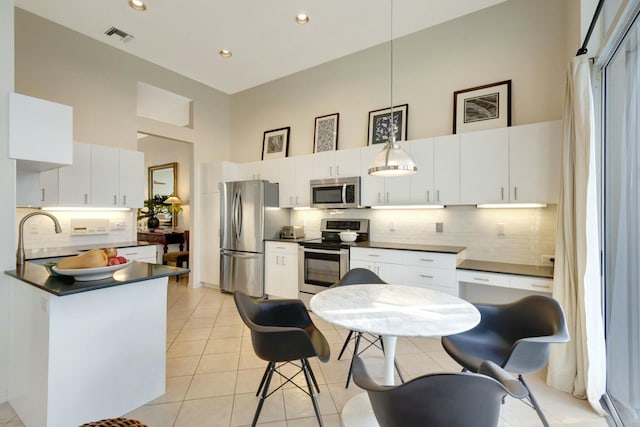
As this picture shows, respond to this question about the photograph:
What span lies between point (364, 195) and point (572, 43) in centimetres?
242

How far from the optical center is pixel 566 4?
9.70 ft

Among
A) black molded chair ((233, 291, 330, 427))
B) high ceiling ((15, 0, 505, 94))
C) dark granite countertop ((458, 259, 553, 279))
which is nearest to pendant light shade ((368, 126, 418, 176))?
black molded chair ((233, 291, 330, 427))

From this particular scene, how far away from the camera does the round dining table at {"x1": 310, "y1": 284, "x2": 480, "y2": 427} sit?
1.43 metres

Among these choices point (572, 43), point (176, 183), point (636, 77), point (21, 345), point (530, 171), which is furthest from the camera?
point (176, 183)

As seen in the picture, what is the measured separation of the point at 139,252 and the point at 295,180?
7.70ft

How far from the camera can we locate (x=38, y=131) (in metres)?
2.30

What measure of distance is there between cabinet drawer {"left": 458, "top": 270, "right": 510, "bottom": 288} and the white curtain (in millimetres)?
436

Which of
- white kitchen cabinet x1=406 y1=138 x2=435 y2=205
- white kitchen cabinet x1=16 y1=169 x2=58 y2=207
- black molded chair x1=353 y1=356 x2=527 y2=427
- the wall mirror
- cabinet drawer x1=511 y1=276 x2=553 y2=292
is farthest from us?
the wall mirror

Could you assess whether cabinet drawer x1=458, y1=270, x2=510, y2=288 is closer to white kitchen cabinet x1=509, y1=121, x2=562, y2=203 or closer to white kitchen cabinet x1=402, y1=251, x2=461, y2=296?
white kitchen cabinet x1=402, y1=251, x2=461, y2=296

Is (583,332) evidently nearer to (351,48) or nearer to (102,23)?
(351,48)

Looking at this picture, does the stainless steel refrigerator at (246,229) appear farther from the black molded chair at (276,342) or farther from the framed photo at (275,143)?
the black molded chair at (276,342)

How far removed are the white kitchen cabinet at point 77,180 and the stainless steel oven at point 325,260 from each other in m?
2.86

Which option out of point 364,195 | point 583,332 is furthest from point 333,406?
point 364,195

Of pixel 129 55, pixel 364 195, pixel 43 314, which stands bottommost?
pixel 43 314
